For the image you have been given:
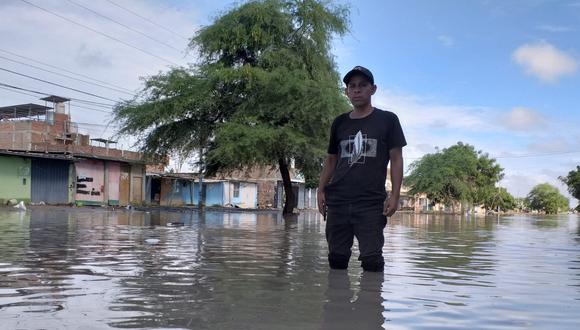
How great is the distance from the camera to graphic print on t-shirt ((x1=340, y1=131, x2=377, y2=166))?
4586mm

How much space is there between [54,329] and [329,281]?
7.74 feet

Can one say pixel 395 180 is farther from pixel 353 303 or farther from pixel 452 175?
pixel 452 175

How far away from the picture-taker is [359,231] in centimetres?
456

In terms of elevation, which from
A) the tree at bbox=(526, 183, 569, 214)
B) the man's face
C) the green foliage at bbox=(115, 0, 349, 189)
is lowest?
the tree at bbox=(526, 183, 569, 214)

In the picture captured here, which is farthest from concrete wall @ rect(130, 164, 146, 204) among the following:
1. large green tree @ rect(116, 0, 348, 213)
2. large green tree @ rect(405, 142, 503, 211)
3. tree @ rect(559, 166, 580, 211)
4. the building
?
tree @ rect(559, 166, 580, 211)

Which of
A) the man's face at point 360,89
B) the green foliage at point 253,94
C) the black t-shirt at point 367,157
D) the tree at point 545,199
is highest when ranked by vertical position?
the green foliage at point 253,94

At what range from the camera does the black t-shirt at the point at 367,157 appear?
456cm

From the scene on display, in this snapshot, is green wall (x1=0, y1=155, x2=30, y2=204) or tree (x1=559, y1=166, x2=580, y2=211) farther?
tree (x1=559, y1=166, x2=580, y2=211)

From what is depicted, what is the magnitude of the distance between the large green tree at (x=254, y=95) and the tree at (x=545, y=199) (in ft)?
536

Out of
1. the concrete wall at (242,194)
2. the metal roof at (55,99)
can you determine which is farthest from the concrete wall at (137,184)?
the concrete wall at (242,194)

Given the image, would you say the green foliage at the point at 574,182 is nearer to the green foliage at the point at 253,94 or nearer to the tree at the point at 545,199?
the green foliage at the point at 253,94

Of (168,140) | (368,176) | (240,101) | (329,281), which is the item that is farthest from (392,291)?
(168,140)

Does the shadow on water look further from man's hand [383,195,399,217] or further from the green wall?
the green wall

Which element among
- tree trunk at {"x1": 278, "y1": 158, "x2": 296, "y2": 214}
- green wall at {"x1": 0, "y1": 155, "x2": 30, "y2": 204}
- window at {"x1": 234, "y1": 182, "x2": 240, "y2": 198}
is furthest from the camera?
window at {"x1": 234, "y1": 182, "x2": 240, "y2": 198}
